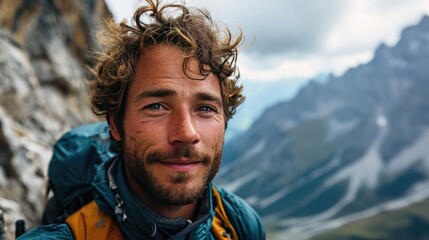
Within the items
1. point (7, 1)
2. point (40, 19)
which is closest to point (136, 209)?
point (7, 1)

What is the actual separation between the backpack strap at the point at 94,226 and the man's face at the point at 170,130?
1.37 ft

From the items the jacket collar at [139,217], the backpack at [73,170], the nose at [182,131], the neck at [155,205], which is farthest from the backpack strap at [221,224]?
the backpack at [73,170]

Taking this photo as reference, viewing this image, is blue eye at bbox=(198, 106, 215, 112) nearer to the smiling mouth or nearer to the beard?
the beard

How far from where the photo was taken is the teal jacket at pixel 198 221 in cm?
411

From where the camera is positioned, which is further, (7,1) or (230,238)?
(7,1)

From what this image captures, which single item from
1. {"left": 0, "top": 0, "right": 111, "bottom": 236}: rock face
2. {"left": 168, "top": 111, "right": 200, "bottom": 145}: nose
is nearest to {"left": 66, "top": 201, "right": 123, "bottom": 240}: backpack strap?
{"left": 168, "top": 111, "right": 200, "bottom": 145}: nose

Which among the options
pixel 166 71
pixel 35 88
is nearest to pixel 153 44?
pixel 166 71

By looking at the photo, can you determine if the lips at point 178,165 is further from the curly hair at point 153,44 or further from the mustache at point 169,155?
the curly hair at point 153,44

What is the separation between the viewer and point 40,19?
55.9 ft

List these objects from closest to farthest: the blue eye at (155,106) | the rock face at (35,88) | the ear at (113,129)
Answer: the blue eye at (155,106), the ear at (113,129), the rock face at (35,88)

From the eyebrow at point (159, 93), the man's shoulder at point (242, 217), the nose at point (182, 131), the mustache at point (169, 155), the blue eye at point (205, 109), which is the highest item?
the eyebrow at point (159, 93)

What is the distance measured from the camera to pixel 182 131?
13.4ft

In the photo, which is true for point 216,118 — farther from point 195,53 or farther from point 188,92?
point 195,53

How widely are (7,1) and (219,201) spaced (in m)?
12.8
